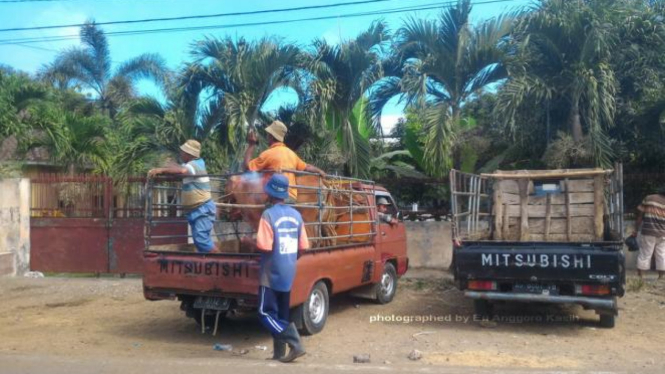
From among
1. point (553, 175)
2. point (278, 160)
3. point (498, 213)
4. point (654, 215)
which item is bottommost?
point (654, 215)

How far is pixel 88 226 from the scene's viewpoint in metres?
12.4

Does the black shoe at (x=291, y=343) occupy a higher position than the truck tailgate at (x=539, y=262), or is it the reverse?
the truck tailgate at (x=539, y=262)

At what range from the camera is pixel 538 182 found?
9164 millimetres

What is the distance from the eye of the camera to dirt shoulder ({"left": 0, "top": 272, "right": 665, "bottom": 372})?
6.26m

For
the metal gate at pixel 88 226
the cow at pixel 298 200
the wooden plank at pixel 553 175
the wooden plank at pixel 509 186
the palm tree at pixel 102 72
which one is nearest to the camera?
the cow at pixel 298 200

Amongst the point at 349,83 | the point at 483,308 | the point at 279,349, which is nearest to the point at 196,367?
the point at 279,349

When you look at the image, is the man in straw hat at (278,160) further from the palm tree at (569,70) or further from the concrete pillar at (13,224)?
the concrete pillar at (13,224)

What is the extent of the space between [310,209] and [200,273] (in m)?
1.52

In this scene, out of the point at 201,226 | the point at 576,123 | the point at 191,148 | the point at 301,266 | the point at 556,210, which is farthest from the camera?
the point at 576,123

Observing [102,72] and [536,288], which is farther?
[102,72]

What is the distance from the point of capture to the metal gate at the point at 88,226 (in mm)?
12211

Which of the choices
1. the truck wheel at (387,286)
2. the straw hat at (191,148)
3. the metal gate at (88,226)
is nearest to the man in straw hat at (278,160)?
the straw hat at (191,148)

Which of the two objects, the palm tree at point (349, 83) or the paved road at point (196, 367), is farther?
the palm tree at point (349, 83)

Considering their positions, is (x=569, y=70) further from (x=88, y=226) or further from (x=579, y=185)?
(x=88, y=226)
